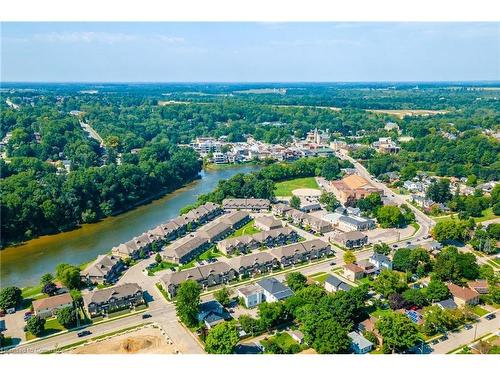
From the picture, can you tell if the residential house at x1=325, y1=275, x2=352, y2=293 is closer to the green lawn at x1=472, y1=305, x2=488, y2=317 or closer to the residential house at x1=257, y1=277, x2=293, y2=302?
the residential house at x1=257, y1=277, x2=293, y2=302

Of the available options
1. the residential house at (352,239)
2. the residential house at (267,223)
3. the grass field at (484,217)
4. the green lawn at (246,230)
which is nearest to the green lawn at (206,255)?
the green lawn at (246,230)

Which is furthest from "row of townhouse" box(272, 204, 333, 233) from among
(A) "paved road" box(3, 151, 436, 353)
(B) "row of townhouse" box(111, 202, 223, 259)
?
(B) "row of townhouse" box(111, 202, 223, 259)

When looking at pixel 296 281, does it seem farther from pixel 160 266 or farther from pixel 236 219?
pixel 236 219

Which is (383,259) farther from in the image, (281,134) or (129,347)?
(281,134)

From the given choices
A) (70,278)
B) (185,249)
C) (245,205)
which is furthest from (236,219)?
(70,278)

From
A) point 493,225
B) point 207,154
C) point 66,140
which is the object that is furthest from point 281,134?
point 493,225
